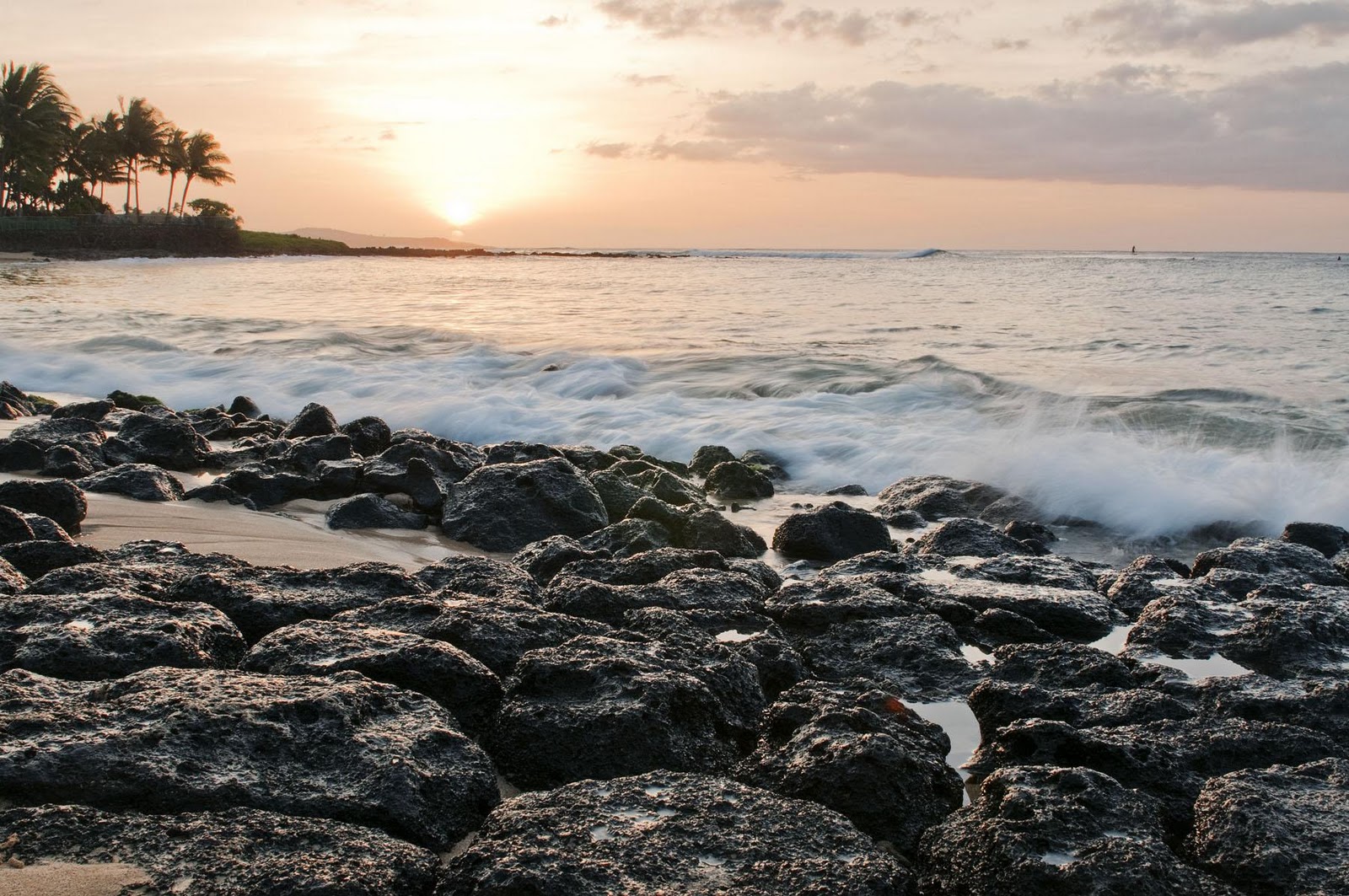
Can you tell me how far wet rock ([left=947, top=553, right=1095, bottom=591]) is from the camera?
4.45 metres

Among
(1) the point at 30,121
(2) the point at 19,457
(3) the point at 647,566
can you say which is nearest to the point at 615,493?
(3) the point at 647,566

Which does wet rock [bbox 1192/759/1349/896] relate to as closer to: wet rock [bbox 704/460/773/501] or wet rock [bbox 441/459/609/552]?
wet rock [bbox 441/459/609/552]

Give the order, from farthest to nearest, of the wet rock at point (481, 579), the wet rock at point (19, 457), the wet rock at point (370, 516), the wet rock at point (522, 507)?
the wet rock at point (19, 457) → the wet rock at point (370, 516) → the wet rock at point (522, 507) → the wet rock at point (481, 579)

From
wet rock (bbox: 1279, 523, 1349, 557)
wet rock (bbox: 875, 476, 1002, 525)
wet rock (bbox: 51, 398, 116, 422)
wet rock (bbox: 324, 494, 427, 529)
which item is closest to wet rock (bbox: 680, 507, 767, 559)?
wet rock (bbox: 875, 476, 1002, 525)

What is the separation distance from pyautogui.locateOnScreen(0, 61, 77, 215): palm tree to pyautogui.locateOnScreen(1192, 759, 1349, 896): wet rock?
6027 cm

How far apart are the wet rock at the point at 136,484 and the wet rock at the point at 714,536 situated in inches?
117

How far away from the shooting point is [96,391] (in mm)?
12492

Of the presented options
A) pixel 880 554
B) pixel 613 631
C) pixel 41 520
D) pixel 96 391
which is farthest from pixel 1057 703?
pixel 96 391

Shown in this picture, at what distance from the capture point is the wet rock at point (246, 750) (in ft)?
6.77

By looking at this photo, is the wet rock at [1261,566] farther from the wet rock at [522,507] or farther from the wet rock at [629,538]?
the wet rock at [522,507]

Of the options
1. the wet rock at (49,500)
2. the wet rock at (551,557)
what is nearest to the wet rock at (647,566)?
the wet rock at (551,557)

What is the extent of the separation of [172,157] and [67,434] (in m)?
62.4

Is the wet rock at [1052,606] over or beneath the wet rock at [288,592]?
beneath

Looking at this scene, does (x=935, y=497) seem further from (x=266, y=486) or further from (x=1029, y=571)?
(x=266, y=486)
